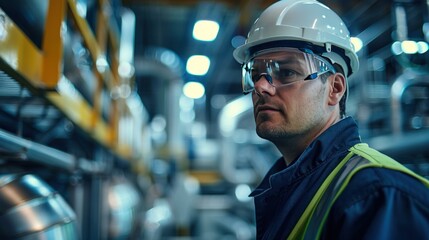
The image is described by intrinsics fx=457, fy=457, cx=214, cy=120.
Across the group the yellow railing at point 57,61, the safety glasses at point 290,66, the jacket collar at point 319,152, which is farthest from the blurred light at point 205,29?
the jacket collar at point 319,152

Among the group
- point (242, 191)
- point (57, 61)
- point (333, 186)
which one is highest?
point (57, 61)

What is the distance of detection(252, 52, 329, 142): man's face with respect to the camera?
63.8 inches

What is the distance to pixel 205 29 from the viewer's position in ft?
23.5

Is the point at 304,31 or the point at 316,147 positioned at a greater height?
the point at 304,31

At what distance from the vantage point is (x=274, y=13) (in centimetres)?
176

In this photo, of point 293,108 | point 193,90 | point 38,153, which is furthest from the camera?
point 193,90

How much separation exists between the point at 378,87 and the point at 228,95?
7.37 metres

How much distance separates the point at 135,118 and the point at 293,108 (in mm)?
4608

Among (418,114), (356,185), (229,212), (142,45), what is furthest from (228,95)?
(356,185)

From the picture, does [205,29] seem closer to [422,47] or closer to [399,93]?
[399,93]

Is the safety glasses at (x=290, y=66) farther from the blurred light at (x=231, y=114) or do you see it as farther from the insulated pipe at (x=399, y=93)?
the blurred light at (x=231, y=114)

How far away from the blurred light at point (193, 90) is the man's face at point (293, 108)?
9.31 meters

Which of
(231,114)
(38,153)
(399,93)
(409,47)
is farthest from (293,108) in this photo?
(231,114)

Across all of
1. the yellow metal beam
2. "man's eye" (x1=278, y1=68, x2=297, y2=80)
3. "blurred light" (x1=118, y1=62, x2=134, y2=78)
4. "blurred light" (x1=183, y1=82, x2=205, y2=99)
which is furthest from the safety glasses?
"blurred light" (x1=183, y1=82, x2=205, y2=99)
